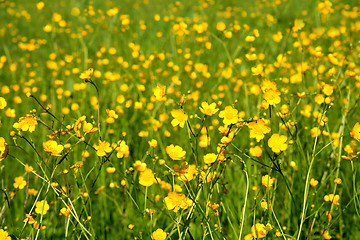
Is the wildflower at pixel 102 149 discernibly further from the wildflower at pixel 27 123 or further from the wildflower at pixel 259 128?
the wildflower at pixel 259 128

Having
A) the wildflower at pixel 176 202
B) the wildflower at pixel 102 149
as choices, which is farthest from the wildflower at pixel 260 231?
the wildflower at pixel 102 149

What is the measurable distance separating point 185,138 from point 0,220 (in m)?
0.90

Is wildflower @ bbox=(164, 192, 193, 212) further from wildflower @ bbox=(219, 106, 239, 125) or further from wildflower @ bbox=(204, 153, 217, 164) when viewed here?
wildflower @ bbox=(219, 106, 239, 125)

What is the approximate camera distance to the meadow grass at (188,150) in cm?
113

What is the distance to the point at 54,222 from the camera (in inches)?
A: 58.6

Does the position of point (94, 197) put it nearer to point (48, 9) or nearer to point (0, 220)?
point (0, 220)

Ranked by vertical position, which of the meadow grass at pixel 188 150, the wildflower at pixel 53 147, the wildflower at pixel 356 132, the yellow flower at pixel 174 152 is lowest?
the meadow grass at pixel 188 150

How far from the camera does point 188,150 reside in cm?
182

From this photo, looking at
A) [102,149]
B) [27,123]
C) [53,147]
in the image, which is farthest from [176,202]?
[27,123]

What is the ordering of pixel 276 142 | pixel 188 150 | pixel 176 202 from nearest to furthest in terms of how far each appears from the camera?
pixel 176 202 → pixel 276 142 → pixel 188 150

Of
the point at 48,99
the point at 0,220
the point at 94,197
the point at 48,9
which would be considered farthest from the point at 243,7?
the point at 0,220

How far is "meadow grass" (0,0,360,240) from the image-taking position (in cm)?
113

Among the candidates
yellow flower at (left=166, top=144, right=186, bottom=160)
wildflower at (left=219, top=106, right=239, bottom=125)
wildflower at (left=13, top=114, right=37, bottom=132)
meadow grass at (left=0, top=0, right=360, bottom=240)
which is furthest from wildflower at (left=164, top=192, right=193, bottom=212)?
wildflower at (left=13, top=114, right=37, bottom=132)

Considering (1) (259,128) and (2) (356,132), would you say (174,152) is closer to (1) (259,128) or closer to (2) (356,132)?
(1) (259,128)
